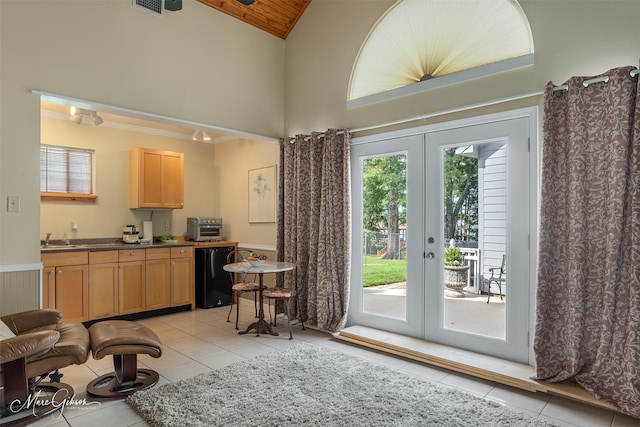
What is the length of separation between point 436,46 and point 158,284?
462cm

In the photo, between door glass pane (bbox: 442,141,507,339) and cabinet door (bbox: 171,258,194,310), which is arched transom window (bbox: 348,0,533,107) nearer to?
door glass pane (bbox: 442,141,507,339)

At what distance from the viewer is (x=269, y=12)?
16.2 feet

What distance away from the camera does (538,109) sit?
3127 millimetres

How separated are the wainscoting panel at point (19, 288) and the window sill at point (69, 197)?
211cm

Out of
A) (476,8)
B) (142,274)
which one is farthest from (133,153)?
(476,8)

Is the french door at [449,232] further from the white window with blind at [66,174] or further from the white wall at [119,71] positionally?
the white window with blind at [66,174]

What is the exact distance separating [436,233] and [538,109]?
1.41 metres

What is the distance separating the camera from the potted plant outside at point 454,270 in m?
3.65

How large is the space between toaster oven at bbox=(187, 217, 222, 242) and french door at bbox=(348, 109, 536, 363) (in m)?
2.75

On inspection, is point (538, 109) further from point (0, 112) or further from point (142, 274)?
point (142, 274)

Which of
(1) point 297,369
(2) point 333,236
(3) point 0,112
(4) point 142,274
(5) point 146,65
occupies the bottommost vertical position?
(1) point 297,369

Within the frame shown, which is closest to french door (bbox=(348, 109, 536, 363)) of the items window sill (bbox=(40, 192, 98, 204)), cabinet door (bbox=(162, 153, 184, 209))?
cabinet door (bbox=(162, 153, 184, 209))

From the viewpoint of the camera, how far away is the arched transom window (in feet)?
11.0

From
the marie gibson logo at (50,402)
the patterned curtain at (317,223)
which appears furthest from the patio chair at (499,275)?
the marie gibson logo at (50,402)
